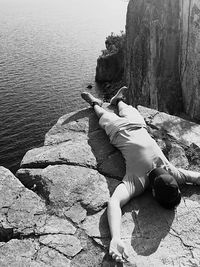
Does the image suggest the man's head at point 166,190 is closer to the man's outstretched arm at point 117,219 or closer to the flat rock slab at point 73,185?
the man's outstretched arm at point 117,219

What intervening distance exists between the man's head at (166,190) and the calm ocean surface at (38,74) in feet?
78.5

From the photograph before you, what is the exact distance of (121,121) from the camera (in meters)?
8.31

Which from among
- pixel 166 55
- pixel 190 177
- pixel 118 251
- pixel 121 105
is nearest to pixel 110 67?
pixel 166 55

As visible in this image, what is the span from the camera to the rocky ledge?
5527 mm

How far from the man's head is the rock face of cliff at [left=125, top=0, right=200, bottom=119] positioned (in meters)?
8.97

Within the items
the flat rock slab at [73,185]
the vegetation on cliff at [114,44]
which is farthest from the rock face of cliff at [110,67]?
the flat rock slab at [73,185]

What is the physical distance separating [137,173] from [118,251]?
1922 mm

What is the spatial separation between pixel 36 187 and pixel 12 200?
2.36 ft

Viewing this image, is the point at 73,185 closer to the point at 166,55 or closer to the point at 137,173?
the point at 137,173

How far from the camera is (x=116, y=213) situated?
6023 mm

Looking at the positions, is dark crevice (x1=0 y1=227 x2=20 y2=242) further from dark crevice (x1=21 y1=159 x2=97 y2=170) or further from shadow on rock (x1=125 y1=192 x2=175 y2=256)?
shadow on rock (x1=125 y1=192 x2=175 y2=256)

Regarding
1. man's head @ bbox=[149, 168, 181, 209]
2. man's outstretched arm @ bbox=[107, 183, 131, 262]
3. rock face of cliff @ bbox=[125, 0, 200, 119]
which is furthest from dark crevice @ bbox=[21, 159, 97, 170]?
rock face of cliff @ bbox=[125, 0, 200, 119]

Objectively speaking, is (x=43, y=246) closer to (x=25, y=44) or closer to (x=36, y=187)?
(x=36, y=187)

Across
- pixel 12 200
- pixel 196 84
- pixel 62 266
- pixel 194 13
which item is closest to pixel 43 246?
pixel 62 266
